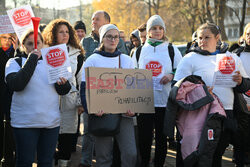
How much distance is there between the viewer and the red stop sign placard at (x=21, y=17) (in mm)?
4551

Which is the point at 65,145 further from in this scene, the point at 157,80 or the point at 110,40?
the point at 110,40

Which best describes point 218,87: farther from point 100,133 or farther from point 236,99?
point 100,133

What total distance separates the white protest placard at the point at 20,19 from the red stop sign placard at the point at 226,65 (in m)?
2.65

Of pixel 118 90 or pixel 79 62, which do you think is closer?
pixel 118 90

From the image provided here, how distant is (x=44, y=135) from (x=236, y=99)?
2.35 metres

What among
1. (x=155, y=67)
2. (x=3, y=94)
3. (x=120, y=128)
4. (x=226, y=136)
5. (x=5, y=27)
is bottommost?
(x=226, y=136)

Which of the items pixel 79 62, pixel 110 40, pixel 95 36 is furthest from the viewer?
pixel 95 36

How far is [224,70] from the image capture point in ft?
12.3

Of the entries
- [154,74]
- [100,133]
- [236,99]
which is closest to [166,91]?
[154,74]

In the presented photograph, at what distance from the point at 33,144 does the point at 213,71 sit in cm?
220

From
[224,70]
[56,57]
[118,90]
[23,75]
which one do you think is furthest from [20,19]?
[224,70]

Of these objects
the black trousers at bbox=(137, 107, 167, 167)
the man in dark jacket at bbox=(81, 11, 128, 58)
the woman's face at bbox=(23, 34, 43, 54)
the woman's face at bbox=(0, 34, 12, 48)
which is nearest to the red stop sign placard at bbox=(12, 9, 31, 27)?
the woman's face at bbox=(0, 34, 12, 48)

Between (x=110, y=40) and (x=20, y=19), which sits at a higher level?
(x=20, y=19)

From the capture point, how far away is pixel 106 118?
3.77 metres
